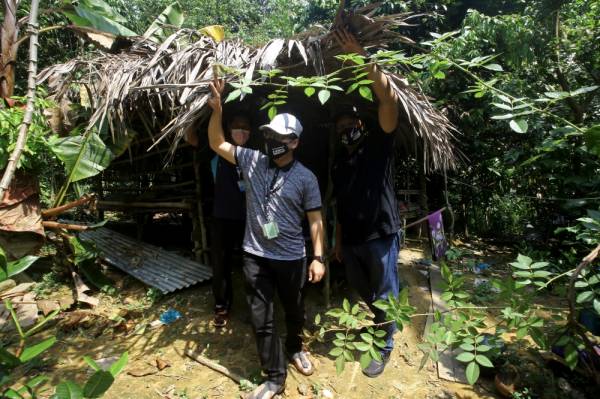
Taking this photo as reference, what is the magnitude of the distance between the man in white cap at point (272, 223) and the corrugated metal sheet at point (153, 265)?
2045 millimetres

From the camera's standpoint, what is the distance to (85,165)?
3609 millimetres

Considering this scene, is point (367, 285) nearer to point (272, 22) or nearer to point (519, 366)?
point (519, 366)

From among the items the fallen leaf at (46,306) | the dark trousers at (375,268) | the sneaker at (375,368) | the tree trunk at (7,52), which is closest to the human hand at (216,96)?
the dark trousers at (375,268)

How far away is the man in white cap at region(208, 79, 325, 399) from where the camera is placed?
7.89 ft

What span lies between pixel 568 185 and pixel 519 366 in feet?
9.86

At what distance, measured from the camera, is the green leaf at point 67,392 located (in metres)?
0.78

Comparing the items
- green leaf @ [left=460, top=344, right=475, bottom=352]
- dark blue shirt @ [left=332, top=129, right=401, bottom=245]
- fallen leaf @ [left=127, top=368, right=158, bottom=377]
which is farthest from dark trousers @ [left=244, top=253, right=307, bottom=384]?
green leaf @ [left=460, top=344, right=475, bottom=352]

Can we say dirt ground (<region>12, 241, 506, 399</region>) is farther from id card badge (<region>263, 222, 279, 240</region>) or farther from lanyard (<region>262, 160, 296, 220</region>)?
lanyard (<region>262, 160, 296, 220</region>)

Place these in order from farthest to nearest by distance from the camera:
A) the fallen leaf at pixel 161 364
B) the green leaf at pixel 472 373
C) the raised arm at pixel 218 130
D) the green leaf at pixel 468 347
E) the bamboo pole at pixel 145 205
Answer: the bamboo pole at pixel 145 205 → the fallen leaf at pixel 161 364 → the raised arm at pixel 218 130 → the green leaf at pixel 468 347 → the green leaf at pixel 472 373

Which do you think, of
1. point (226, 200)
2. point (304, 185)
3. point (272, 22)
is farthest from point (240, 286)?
point (272, 22)

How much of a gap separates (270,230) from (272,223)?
0.05 metres

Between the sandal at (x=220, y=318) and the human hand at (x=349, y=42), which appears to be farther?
the sandal at (x=220, y=318)

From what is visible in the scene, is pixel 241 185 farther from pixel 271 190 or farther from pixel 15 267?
pixel 15 267

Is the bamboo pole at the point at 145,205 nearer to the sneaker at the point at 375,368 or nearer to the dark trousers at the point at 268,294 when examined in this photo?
the dark trousers at the point at 268,294
